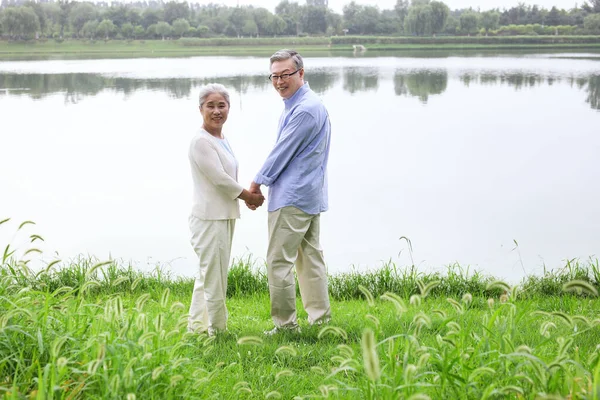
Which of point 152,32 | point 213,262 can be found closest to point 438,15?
point 152,32

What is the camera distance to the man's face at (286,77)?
474 cm

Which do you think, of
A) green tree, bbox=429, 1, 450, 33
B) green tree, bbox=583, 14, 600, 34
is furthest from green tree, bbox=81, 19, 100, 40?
green tree, bbox=583, 14, 600, 34

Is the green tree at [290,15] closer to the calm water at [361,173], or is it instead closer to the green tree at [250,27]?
the green tree at [250,27]

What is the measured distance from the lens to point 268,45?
5744 cm

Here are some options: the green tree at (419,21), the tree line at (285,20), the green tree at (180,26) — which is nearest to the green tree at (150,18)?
the tree line at (285,20)

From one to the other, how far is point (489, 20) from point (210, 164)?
70893 millimetres

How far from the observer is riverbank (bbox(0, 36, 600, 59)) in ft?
172

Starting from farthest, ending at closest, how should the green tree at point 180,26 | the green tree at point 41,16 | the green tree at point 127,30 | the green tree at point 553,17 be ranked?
1. the green tree at point 553,17
2. the green tree at point 180,26
3. the green tree at point 127,30
4. the green tree at point 41,16

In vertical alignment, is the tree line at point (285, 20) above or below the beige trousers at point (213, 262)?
above

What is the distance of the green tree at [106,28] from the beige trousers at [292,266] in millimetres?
51675

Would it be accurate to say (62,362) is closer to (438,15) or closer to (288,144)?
(288,144)

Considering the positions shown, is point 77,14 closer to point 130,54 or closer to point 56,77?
point 130,54

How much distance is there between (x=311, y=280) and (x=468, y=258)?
3.92 metres

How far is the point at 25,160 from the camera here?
13648 mm
